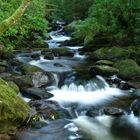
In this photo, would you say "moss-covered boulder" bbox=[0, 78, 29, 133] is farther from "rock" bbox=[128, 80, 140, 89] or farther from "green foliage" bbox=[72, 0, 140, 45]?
"green foliage" bbox=[72, 0, 140, 45]

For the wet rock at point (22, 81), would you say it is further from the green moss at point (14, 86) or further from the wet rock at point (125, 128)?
the wet rock at point (125, 128)

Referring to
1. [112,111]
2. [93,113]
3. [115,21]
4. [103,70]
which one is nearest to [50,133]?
[93,113]

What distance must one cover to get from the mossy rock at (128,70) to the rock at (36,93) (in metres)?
4.43

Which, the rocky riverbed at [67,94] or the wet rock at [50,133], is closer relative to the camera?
the wet rock at [50,133]

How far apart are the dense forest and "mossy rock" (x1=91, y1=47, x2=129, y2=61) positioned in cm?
6

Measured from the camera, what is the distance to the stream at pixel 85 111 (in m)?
10.3

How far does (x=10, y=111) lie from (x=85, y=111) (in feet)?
11.3

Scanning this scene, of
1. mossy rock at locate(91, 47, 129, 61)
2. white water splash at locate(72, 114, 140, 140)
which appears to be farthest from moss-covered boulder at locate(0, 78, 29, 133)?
mossy rock at locate(91, 47, 129, 61)

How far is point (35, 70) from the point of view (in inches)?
644

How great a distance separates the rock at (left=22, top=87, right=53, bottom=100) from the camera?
1323cm

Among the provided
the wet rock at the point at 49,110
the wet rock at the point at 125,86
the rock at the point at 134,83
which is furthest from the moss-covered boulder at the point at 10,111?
the rock at the point at 134,83

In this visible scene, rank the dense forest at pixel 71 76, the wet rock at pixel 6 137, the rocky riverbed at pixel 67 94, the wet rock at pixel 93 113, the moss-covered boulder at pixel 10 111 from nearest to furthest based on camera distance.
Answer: the wet rock at pixel 6 137
the moss-covered boulder at pixel 10 111
the rocky riverbed at pixel 67 94
the dense forest at pixel 71 76
the wet rock at pixel 93 113

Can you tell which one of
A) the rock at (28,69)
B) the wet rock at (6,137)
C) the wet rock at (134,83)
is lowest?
the wet rock at (134,83)

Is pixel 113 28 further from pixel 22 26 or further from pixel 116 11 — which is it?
pixel 22 26
